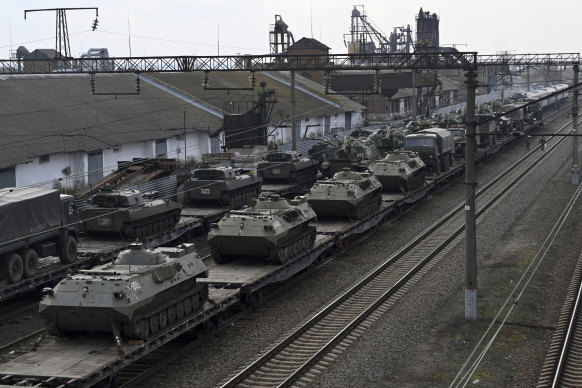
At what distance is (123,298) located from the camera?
18.0 meters

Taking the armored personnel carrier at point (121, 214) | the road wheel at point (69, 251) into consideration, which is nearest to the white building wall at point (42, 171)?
the armored personnel carrier at point (121, 214)

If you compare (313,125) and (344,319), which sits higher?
(313,125)

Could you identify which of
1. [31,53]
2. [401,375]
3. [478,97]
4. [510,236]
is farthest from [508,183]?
[478,97]

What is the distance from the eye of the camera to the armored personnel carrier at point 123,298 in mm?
18109

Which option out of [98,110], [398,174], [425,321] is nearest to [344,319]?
[425,321]

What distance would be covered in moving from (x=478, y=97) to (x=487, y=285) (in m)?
107

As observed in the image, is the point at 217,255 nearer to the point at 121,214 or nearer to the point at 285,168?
the point at 121,214

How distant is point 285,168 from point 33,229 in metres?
21.0

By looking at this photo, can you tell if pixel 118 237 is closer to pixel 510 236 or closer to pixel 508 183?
pixel 510 236

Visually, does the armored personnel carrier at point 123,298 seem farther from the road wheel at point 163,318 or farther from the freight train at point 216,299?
the freight train at point 216,299

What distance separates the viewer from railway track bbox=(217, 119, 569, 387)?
61.4 feet

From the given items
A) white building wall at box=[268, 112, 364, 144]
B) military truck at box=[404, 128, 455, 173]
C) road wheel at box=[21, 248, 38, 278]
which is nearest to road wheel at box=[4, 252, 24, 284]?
road wheel at box=[21, 248, 38, 278]

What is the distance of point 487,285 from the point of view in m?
26.5

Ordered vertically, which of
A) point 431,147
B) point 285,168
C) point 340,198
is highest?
point 431,147
